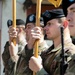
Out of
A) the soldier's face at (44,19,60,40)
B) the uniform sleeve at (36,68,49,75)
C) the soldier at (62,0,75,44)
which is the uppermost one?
the soldier at (62,0,75,44)

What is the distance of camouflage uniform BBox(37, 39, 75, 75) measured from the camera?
2.63m

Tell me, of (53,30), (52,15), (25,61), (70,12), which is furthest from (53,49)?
(25,61)

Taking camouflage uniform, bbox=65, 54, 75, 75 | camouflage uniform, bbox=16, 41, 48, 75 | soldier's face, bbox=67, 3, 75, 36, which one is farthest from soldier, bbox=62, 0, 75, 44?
camouflage uniform, bbox=16, 41, 48, 75

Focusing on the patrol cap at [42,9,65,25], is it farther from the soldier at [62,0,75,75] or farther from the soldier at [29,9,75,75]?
the soldier at [62,0,75,75]

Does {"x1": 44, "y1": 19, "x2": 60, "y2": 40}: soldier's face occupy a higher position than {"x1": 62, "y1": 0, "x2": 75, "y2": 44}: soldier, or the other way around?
{"x1": 62, "y1": 0, "x2": 75, "y2": 44}: soldier

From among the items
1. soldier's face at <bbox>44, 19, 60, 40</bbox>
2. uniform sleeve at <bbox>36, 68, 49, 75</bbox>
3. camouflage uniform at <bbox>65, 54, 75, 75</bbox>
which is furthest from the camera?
soldier's face at <bbox>44, 19, 60, 40</bbox>

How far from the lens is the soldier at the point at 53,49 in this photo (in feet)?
8.64

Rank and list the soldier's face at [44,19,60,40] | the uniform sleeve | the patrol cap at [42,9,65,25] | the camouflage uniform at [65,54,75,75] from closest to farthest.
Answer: the camouflage uniform at [65,54,75,75] → the uniform sleeve → the soldier's face at [44,19,60,40] → the patrol cap at [42,9,65,25]

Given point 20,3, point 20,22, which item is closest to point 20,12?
point 20,3

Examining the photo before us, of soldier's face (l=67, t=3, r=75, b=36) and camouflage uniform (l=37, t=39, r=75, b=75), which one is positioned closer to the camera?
soldier's face (l=67, t=3, r=75, b=36)

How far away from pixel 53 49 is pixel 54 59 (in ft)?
0.54

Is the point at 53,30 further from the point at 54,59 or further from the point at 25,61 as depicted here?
the point at 25,61

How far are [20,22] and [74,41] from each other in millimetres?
1764

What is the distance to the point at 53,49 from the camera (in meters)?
2.92
